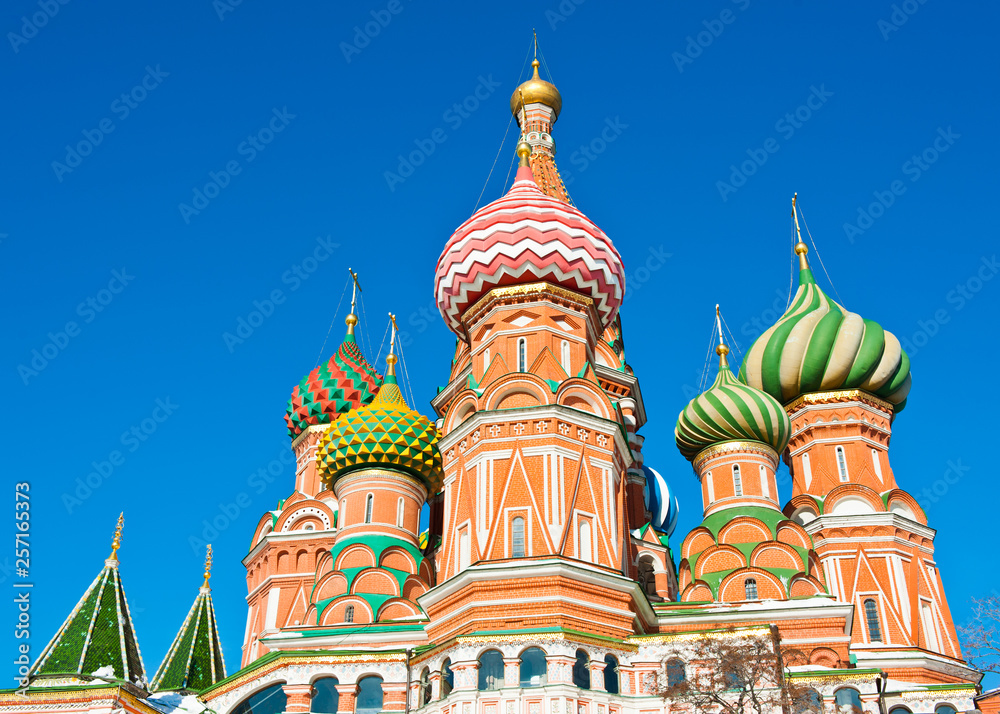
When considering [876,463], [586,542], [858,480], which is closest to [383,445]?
[586,542]

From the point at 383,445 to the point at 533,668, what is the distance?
25.7 ft

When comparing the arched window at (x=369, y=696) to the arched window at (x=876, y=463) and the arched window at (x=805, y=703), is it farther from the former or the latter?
the arched window at (x=876, y=463)

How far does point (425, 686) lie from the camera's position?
1845 centimetres

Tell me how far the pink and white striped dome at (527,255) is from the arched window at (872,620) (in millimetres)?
8299

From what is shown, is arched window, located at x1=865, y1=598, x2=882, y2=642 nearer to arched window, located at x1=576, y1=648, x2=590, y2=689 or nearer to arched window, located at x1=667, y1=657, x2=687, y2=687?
arched window, located at x1=667, y1=657, x2=687, y2=687

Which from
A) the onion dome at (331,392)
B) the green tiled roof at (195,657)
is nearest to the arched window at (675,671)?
the green tiled roof at (195,657)

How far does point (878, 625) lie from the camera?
24016 mm

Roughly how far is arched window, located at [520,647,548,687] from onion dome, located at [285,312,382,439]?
14960 mm

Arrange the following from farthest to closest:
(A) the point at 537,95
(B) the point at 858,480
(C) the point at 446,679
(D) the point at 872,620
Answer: (A) the point at 537,95, (B) the point at 858,480, (D) the point at 872,620, (C) the point at 446,679

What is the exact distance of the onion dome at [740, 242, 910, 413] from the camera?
2723cm

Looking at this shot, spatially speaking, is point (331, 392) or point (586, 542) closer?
point (586, 542)

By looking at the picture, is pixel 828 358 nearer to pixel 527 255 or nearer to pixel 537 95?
pixel 527 255

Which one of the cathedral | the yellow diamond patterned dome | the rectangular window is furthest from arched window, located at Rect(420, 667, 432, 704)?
the yellow diamond patterned dome

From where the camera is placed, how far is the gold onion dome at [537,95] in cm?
3522
